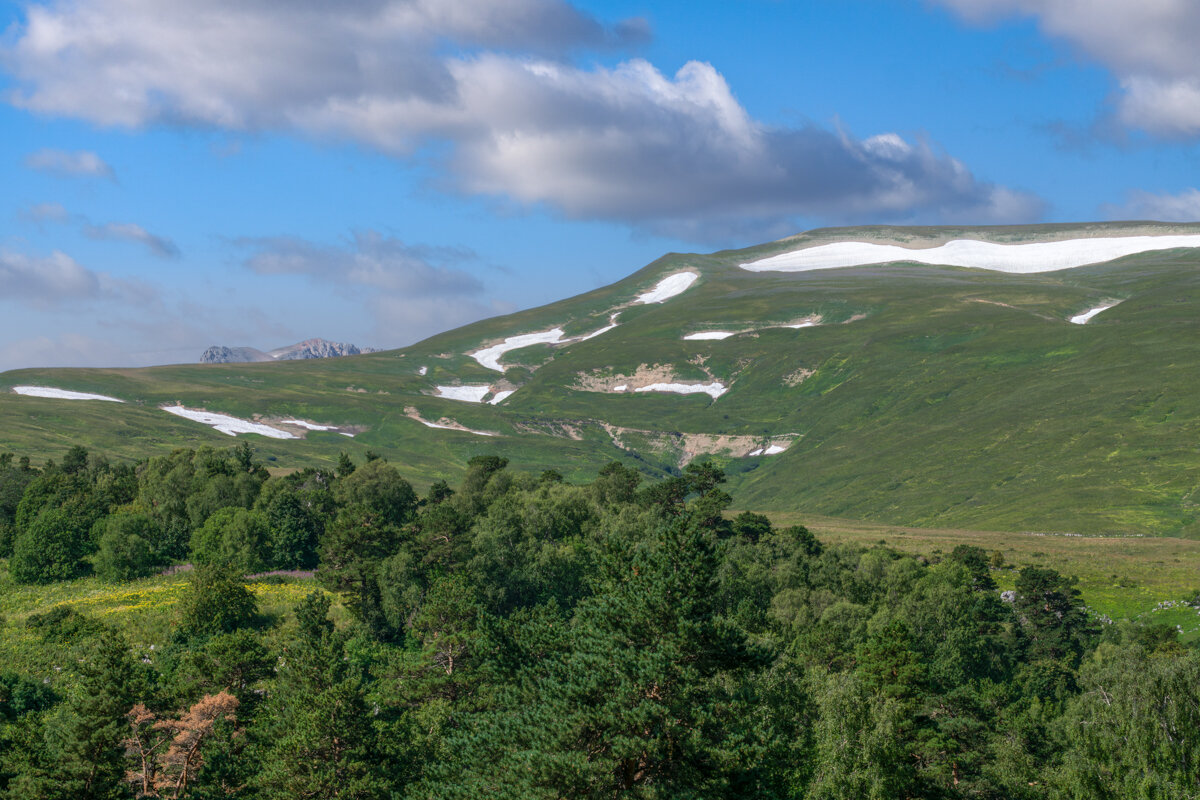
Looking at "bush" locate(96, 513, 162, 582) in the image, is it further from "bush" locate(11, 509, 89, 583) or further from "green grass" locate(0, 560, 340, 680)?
"bush" locate(11, 509, 89, 583)

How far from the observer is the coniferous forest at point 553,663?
119 feet

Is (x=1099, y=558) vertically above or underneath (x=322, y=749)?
underneath

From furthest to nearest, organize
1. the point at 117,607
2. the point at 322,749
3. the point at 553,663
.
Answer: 1. the point at 117,607
2. the point at 322,749
3. the point at 553,663

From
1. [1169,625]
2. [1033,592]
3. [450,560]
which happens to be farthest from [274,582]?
[1169,625]

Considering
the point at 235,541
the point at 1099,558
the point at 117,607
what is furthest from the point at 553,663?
the point at 1099,558

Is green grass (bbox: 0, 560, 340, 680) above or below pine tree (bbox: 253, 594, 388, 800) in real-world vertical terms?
below

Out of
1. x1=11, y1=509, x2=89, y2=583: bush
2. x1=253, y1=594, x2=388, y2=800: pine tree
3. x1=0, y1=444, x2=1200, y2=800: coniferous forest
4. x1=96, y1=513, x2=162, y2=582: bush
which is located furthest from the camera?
x1=11, y1=509, x2=89, y2=583: bush

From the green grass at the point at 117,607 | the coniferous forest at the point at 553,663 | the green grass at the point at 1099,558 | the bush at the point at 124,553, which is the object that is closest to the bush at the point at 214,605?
the coniferous forest at the point at 553,663

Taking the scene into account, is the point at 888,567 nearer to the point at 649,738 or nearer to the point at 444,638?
the point at 444,638

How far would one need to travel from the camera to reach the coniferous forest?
119 ft

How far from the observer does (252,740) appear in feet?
172

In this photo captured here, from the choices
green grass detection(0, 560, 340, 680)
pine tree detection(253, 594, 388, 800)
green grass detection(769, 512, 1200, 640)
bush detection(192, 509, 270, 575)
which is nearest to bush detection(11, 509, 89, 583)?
green grass detection(0, 560, 340, 680)

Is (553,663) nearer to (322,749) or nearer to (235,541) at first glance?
(322,749)

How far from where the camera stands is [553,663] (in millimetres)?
42156
